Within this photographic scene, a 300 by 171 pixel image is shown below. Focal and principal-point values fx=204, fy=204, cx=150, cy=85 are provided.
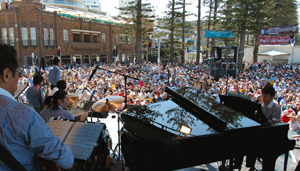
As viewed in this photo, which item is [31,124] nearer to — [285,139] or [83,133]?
[83,133]

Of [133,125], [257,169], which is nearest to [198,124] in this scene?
[133,125]

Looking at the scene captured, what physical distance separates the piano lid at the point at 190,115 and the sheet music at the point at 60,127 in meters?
1.21

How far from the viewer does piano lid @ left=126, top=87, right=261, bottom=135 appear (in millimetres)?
3045

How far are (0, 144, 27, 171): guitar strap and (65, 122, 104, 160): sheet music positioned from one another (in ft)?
3.63

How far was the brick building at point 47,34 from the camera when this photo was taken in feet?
85.6

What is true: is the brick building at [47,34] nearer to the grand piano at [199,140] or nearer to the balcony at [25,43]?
the balcony at [25,43]

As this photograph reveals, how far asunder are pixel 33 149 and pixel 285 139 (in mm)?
3383

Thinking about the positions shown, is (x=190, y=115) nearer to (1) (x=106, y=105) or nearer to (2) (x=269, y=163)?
(2) (x=269, y=163)

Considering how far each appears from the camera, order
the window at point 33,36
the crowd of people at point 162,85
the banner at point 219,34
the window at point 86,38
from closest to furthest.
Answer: the crowd of people at point 162,85, the banner at point 219,34, the window at point 33,36, the window at point 86,38

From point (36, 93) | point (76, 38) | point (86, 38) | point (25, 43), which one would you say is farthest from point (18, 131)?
point (86, 38)

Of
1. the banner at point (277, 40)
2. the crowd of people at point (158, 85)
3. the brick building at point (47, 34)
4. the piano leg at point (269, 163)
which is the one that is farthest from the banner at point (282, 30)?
the piano leg at point (269, 163)

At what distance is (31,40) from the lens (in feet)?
87.8

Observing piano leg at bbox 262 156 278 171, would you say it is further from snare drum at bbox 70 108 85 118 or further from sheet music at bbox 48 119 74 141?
snare drum at bbox 70 108 85 118

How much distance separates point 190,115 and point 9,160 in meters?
2.66
